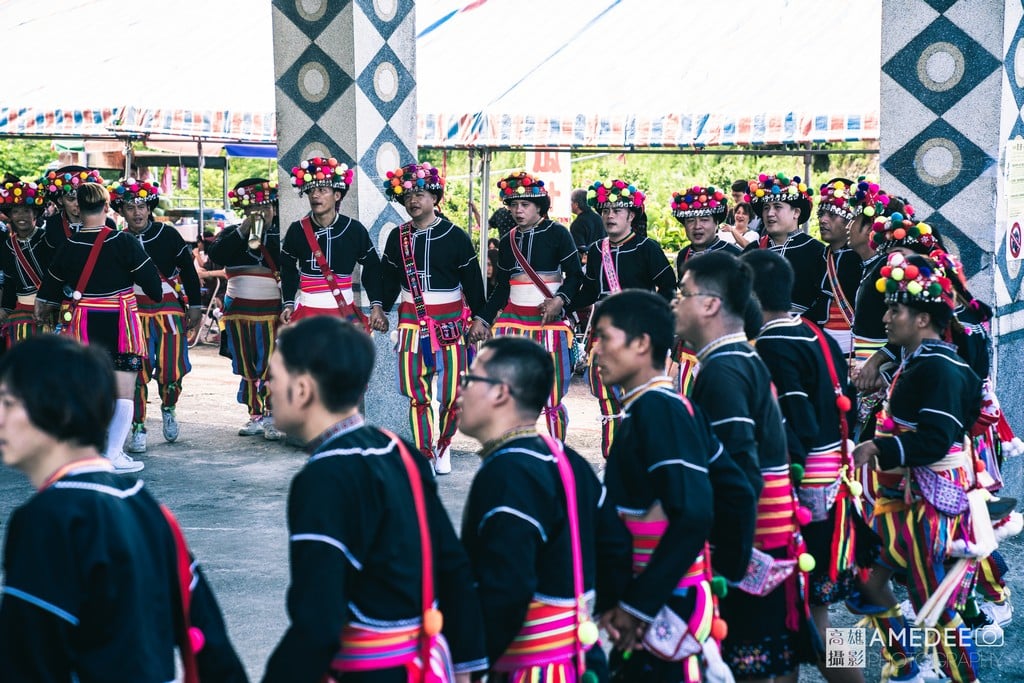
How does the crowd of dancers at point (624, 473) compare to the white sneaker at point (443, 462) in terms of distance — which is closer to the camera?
the crowd of dancers at point (624, 473)

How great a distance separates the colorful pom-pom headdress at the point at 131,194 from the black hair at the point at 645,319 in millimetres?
6057

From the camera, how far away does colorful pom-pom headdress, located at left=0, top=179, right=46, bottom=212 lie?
28.7 feet

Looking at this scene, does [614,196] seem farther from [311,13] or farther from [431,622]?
[431,622]

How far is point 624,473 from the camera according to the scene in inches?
130

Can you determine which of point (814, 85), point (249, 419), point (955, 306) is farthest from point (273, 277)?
point (955, 306)

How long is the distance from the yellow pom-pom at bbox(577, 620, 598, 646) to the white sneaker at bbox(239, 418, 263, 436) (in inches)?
252

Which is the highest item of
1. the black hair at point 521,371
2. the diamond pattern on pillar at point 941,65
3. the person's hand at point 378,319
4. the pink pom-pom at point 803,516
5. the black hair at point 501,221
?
the diamond pattern on pillar at point 941,65

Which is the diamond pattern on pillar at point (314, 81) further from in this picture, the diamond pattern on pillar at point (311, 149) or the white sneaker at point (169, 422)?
the white sneaker at point (169, 422)

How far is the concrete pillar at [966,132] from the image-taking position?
21.2 ft

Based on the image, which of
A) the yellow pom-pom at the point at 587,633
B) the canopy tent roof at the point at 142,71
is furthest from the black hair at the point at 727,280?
the canopy tent roof at the point at 142,71

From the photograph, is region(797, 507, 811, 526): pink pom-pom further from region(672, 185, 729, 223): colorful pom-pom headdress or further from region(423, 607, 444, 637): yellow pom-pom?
region(672, 185, 729, 223): colorful pom-pom headdress

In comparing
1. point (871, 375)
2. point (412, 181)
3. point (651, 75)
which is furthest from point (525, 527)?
point (651, 75)

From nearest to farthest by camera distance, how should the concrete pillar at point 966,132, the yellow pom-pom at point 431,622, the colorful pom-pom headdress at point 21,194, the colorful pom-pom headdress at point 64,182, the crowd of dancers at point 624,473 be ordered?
the crowd of dancers at point 624,473 → the yellow pom-pom at point 431,622 → the concrete pillar at point 966,132 → the colorful pom-pom headdress at point 64,182 → the colorful pom-pom headdress at point 21,194

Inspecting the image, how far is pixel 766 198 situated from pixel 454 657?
5.35m
